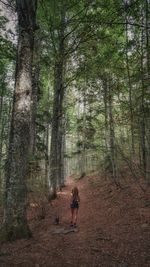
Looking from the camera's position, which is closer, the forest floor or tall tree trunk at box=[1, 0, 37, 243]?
the forest floor

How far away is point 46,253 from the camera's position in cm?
651

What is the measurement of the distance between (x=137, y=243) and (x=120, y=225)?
7.17 feet

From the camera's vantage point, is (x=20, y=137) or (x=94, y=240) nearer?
(x=94, y=240)

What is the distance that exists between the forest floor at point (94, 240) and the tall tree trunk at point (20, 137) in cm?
62

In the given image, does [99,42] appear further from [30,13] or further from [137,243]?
[137,243]

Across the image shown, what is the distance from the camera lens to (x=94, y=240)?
7.83 m

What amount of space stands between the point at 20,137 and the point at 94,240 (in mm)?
3832

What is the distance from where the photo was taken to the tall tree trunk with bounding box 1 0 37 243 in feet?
25.6

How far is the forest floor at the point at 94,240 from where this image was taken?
5969 mm

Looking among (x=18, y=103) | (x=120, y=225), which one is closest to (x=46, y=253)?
(x=120, y=225)

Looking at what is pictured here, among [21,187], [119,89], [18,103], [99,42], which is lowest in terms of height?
[21,187]

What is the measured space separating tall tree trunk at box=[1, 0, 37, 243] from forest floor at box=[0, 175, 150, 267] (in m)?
0.62

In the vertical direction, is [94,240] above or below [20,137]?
below

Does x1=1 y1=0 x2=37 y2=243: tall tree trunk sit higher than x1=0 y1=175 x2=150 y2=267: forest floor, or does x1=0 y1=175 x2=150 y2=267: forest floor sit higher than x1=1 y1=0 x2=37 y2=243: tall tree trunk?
x1=1 y1=0 x2=37 y2=243: tall tree trunk
